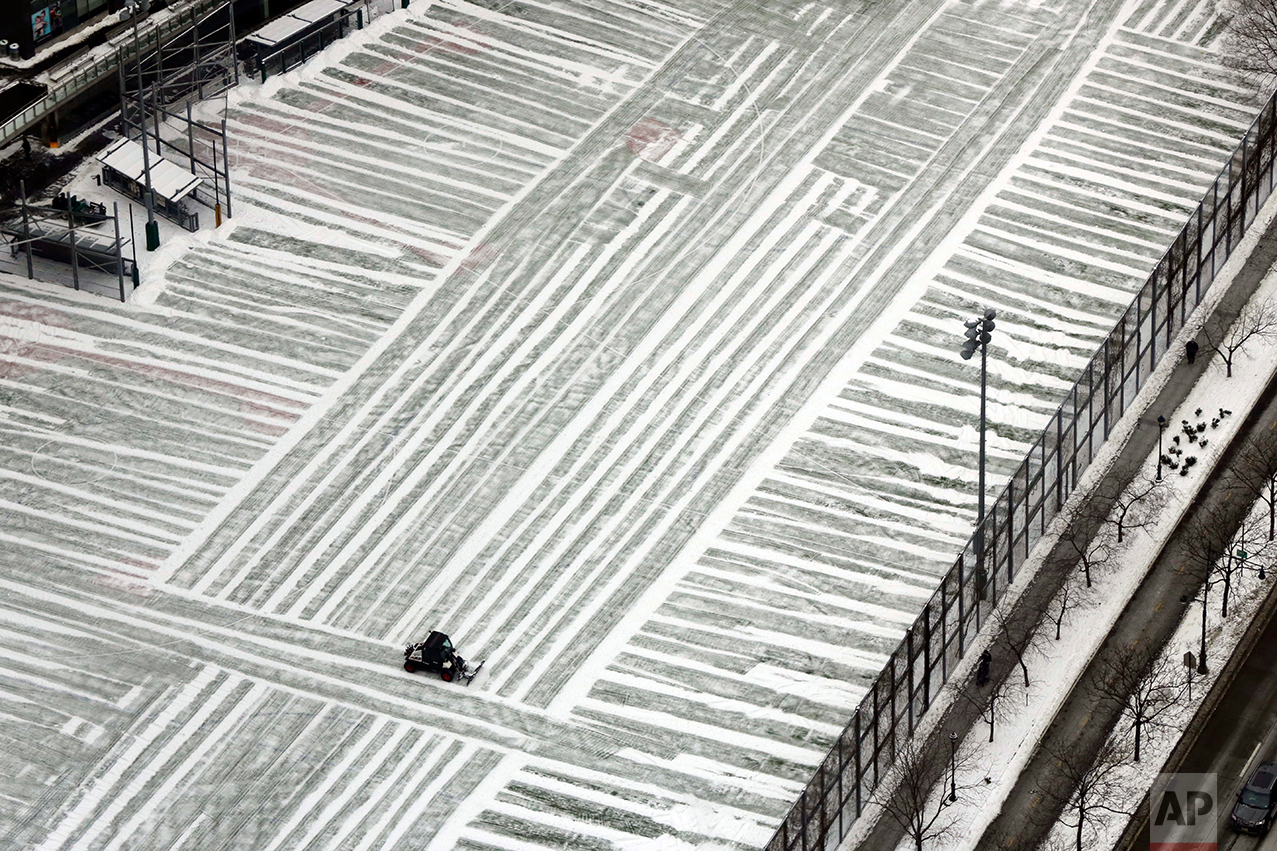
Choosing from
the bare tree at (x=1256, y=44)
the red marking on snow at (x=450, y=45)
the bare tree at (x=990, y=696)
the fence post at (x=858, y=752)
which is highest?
the bare tree at (x=1256, y=44)

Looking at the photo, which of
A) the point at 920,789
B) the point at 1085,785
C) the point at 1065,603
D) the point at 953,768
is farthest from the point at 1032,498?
the point at 1085,785

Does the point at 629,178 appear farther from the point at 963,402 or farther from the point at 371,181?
the point at 963,402

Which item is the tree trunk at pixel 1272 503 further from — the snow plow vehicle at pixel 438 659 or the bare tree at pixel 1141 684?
the snow plow vehicle at pixel 438 659

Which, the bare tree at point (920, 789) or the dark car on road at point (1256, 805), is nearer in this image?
the dark car on road at point (1256, 805)

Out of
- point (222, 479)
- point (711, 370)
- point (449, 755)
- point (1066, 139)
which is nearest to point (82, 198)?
point (222, 479)

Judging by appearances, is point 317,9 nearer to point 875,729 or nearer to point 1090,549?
point 1090,549

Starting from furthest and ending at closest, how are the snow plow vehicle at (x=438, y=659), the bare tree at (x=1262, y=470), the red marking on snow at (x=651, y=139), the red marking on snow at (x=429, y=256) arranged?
1. the red marking on snow at (x=651, y=139)
2. the red marking on snow at (x=429, y=256)
3. the bare tree at (x=1262, y=470)
4. the snow plow vehicle at (x=438, y=659)

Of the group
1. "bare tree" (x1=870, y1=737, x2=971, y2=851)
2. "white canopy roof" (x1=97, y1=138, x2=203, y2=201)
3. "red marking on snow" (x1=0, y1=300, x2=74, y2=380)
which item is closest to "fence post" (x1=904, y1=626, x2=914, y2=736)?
"bare tree" (x1=870, y1=737, x2=971, y2=851)

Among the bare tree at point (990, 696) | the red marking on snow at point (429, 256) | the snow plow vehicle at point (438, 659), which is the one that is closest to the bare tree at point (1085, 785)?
the bare tree at point (990, 696)
